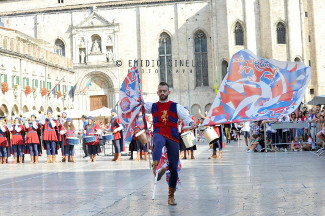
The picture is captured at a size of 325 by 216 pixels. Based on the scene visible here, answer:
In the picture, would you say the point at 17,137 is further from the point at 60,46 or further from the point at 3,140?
the point at 60,46

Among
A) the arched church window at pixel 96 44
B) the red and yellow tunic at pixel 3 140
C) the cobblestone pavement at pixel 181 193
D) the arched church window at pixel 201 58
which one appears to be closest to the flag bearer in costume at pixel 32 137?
the red and yellow tunic at pixel 3 140

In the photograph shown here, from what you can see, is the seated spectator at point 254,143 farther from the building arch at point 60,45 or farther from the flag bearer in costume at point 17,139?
the building arch at point 60,45

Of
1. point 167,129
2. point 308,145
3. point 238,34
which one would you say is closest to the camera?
point 167,129

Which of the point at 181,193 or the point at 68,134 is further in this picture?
the point at 68,134

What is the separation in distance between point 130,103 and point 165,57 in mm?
51925

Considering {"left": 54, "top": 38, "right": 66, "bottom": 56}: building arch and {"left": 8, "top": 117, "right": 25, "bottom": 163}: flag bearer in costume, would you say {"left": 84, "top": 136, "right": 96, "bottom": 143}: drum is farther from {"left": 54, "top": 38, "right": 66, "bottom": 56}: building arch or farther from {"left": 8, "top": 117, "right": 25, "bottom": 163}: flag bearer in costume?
{"left": 54, "top": 38, "right": 66, "bottom": 56}: building arch

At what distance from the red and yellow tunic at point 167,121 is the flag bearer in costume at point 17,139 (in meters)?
14.1

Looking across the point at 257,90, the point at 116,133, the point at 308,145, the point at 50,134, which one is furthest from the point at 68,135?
the point at 257,90

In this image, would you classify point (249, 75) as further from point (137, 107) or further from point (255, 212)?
point (255, 212)

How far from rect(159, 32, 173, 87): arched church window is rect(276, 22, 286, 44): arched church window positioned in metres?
11.6

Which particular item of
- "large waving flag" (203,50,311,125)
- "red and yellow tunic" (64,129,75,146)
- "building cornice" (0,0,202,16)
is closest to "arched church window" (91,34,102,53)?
"building cornice" (0,0,202,16)

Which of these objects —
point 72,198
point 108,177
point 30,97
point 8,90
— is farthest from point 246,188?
point 30,97

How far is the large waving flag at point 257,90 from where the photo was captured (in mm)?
10336

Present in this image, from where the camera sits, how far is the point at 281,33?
58.9 m
